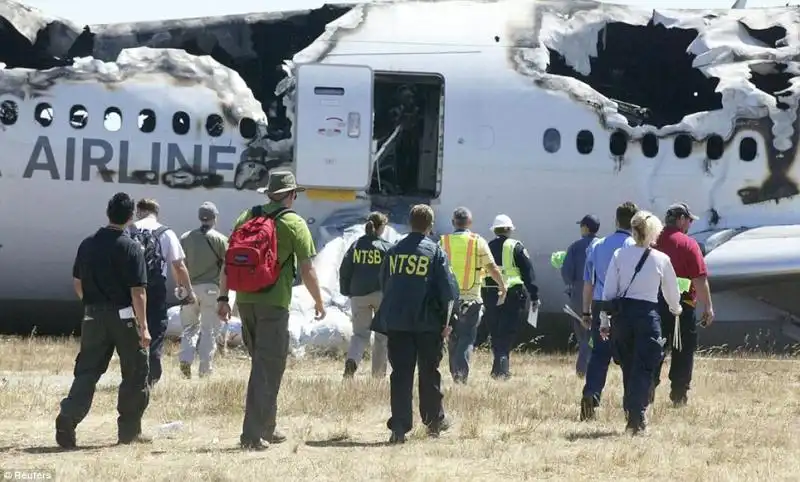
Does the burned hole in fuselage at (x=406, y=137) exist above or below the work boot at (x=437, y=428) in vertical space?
above

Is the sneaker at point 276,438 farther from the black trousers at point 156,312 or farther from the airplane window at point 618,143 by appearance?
the airplane window at point 618,143

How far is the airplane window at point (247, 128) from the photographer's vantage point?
64.2 ft

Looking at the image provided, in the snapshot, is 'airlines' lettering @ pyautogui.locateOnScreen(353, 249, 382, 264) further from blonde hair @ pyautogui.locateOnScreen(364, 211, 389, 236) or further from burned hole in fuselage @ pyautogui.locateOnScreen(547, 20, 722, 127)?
burned hole in fuselage @ pyautogui.locateOnScreen(547, 20, 722, 127)

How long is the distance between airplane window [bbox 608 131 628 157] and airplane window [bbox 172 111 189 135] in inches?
247

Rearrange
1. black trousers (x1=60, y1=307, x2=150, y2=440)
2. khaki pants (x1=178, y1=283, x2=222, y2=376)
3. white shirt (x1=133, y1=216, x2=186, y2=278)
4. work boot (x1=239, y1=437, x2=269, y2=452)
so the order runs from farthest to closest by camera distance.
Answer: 1. khaki pants (x1=178, y1=283, x2=222, y2=376)
2. white shirt (x1=133, y1=216, x2=186, y2=278)
3. work boot (x1=239, y1=437, x2=269, y2=452)
4. black trousers (x1=60, y1=307, x2=150, y2=440)

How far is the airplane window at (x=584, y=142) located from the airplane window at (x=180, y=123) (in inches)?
227

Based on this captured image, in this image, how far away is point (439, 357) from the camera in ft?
36.6

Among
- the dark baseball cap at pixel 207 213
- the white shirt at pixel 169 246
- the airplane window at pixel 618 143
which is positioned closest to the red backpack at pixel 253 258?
the white shirt at pixel 169 246

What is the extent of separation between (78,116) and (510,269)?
697 cm

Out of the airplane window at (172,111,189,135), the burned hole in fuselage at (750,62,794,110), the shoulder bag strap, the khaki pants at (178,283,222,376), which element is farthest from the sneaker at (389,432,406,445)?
the burned hole in fuselage at (750,62,794,110)

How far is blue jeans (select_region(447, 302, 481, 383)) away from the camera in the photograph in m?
14.7

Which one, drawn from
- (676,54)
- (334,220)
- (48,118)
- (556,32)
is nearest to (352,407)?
(334,220)

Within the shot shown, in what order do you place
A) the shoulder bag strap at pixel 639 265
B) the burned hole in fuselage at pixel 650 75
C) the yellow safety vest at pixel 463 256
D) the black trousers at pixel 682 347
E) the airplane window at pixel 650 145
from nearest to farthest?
1. the shoulder bag strap at pixel 639 265
2. the black trousers at pixel 682 347
3. the yellow safety vest at pixel 463 256
4. the airplane window at pixel 650 145
5. the burned hole in fuselage at pixel 650 75

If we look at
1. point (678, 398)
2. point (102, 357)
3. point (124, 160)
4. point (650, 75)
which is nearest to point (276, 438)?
point (102, 357)
